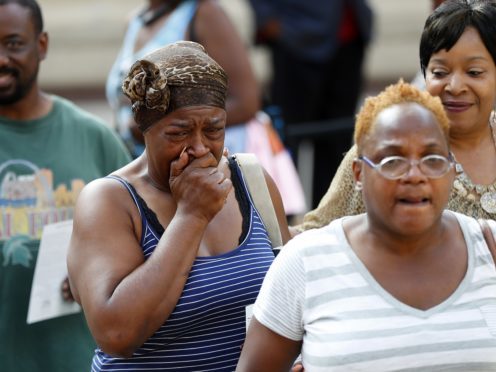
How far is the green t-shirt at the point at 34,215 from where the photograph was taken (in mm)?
4859

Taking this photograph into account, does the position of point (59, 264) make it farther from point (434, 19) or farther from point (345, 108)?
point (345, 108)

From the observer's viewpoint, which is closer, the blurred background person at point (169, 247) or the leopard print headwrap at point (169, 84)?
the blurred background person at point (169, 247)

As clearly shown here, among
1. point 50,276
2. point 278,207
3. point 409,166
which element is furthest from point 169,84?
point 50,276

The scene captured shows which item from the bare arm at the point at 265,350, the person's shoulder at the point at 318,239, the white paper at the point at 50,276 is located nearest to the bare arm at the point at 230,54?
the white paper at the point at 50,276

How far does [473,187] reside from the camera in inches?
163

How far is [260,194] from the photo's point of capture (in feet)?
13.3

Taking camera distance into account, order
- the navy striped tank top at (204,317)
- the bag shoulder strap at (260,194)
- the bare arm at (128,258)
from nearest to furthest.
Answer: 1. the bare arm at (128,258)
2. the navy striped tank top at (204,317)
3. the bag shoulder strap at (260,194)

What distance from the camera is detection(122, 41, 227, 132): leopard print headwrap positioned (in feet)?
12.2

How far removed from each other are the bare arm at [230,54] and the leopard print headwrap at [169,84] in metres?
2.33

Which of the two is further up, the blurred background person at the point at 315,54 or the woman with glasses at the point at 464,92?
the woman with glasses at the point at 464,92

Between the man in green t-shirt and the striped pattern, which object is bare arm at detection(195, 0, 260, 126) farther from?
the striped pattern

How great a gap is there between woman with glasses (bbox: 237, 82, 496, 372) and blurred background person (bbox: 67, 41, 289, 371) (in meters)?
0.32

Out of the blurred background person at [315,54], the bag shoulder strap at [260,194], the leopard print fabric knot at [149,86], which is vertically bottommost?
the blurred background person at [315,54]

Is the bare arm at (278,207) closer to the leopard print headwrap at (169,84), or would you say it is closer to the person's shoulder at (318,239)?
the leopard print headwrap at (169,84)
